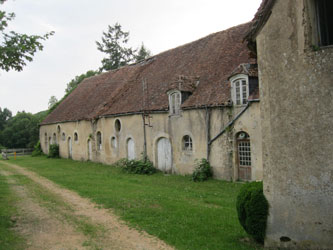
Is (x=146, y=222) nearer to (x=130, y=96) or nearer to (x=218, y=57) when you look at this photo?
(x=218, y=57)

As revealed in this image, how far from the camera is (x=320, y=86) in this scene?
6.33m

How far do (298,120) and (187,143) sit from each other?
38.3 feet

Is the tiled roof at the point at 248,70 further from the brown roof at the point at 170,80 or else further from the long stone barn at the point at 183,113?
the brown roof at the point at 170,80

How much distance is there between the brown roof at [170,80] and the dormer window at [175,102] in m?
0.49

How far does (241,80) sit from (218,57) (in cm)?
492

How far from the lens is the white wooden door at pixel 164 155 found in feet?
63.0

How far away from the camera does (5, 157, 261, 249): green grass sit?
313 inches

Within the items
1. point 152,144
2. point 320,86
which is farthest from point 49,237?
point 152,144

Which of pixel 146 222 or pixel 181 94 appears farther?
pixel 181 94

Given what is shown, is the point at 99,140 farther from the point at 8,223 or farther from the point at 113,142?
the point at 8,223

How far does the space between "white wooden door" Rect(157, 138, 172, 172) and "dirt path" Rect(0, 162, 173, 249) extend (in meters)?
7.24

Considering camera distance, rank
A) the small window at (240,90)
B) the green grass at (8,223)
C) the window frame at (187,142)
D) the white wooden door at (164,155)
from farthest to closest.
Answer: the white wooden door at (164,155) → the window frame at (187,142) → the small window at (240,90) → the green grass at (8,223)

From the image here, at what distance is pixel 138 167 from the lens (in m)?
19.9

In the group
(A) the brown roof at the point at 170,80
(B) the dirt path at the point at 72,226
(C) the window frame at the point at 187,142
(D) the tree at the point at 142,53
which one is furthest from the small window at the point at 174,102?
(D) the tree at the point at 142,53
